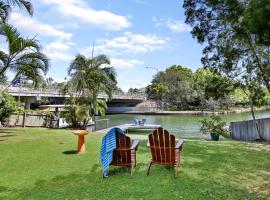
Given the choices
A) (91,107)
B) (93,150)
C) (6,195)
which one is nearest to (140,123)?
(91,107)

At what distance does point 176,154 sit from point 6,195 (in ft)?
9.93

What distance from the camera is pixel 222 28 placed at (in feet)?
39.5

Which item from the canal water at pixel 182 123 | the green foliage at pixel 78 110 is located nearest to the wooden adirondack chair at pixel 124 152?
the green foliage at pixel 78 110

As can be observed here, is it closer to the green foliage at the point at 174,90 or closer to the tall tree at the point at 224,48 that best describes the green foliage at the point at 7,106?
the tall tree at the point at 224,48

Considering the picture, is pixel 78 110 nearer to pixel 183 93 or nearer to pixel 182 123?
pixel 182 123

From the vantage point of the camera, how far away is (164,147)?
5.76m

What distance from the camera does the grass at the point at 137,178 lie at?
4699 millimetres

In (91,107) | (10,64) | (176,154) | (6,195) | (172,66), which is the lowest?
(6,195)

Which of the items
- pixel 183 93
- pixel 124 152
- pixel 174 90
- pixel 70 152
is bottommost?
pixel 70 152

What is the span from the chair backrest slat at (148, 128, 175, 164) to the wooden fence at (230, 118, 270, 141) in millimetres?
9628

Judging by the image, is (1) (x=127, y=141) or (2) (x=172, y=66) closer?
(1) (x=127, y=141)

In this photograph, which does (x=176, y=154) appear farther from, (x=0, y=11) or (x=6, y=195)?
(x=0, y=11)

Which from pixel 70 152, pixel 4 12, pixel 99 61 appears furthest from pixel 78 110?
pixel 70 152

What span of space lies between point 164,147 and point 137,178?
30.2 inches
